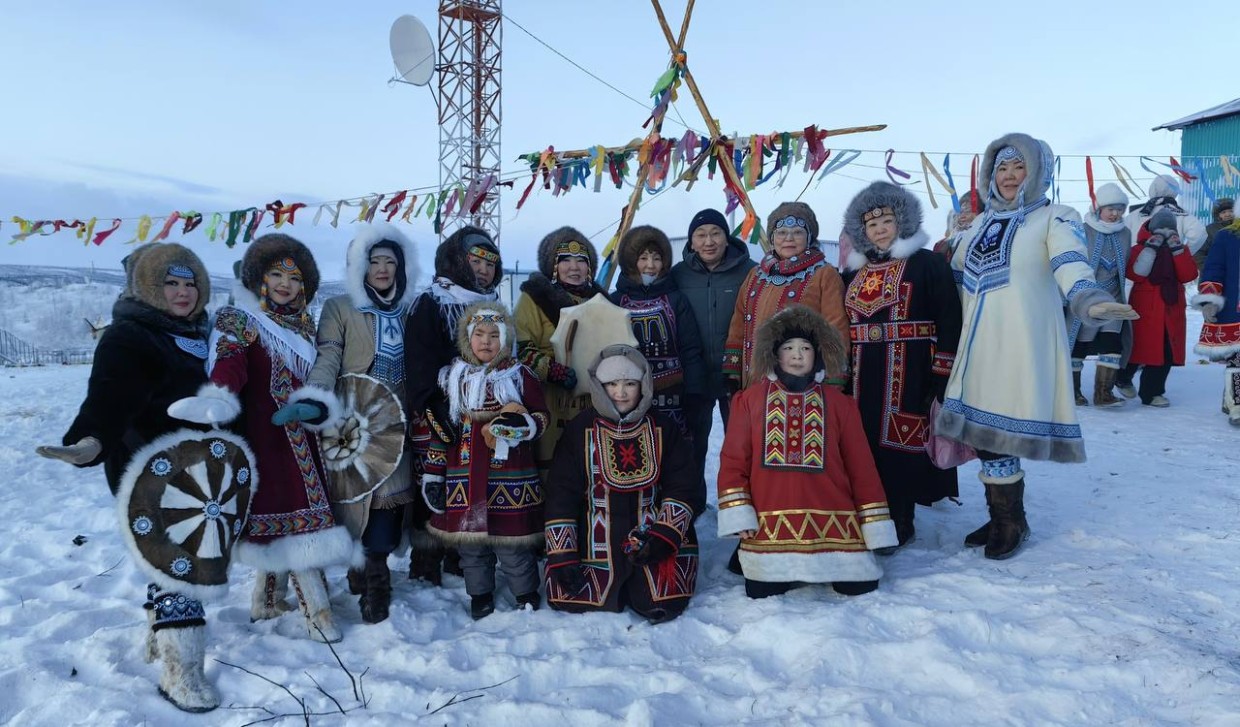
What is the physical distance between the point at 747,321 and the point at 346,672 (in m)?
2.25

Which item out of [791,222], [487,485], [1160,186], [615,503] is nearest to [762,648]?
[615,503]

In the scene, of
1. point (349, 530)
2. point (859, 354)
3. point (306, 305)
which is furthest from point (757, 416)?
point (306, 305)

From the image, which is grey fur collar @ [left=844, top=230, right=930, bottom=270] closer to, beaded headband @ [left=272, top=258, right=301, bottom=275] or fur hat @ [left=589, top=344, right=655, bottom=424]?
fur hat @ [left=589, top=344, right=655, bottom=424]

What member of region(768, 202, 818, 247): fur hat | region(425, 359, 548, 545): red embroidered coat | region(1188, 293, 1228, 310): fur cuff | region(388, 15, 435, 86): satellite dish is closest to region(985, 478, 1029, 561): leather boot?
region(768, 202, 818, 247): fur hat

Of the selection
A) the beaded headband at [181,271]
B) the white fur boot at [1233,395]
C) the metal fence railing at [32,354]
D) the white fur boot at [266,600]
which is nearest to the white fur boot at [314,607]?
the white fur boot at [266,600]

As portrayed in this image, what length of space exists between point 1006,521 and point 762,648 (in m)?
1.39

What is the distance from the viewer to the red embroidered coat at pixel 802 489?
2.80m

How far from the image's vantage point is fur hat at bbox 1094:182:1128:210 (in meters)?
6.43

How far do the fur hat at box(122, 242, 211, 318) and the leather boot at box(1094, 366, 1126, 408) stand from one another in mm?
7511

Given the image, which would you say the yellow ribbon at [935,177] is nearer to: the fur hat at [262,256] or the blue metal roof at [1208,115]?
the fur hat at [262,256]

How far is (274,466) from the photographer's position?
269 cm

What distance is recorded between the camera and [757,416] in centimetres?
296

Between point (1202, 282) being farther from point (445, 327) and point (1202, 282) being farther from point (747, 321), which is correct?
point (445, 327)

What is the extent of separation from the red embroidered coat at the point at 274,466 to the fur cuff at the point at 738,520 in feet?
4.96
